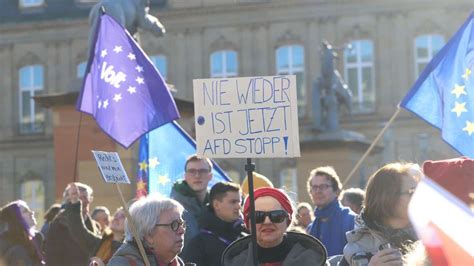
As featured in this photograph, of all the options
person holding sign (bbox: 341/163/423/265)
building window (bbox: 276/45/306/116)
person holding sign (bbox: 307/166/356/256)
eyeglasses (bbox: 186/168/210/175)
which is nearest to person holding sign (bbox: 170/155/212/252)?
eyeglasses (bbox: 186/168/210/175)

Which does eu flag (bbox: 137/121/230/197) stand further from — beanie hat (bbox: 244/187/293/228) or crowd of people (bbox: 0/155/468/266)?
beanie hat (bbox: 244/187/293/228)

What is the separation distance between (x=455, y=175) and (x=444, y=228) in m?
1.04

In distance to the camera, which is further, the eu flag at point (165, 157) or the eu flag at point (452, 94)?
the eu flag at point (165, 157)

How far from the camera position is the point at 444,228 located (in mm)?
2625

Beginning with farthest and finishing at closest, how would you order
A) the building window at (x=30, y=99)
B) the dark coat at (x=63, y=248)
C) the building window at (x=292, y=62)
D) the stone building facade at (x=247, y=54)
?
the building window at (x=30, y=99), the building window at (x=292, y=62), the stone building facade at (x=247, y=54), the dark coat at (x=63, y=248)

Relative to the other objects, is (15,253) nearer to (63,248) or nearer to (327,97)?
(63,248)

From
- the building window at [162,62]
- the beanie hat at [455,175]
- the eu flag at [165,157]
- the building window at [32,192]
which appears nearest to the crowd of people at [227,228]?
the beanie hat at [455,175]

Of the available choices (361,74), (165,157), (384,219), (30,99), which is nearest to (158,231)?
(384,219)

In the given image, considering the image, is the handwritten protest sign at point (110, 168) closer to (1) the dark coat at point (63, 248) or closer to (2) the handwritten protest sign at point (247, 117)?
(2) the handwritten protest sign at point (247, 117)

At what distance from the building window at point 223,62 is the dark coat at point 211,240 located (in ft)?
108

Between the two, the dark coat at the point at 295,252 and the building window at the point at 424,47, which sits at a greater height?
the building window at the point at 424,47

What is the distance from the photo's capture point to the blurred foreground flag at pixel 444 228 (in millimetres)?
2551

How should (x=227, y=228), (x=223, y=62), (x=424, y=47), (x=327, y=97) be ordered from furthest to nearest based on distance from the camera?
(x=223, y=62) < (x=424, y=47) < (x=327, y=97) < (x=227, y=228)

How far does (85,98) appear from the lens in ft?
25.7
